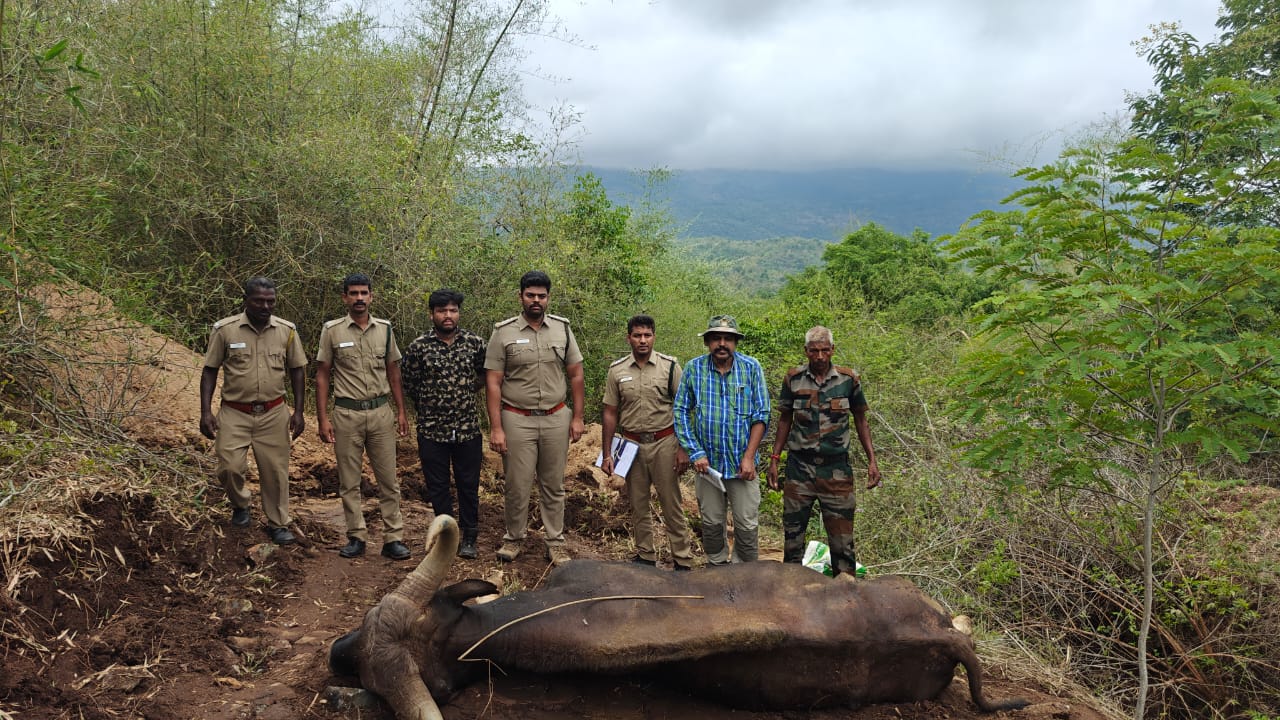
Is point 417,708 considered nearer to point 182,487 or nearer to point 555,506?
point 555,506

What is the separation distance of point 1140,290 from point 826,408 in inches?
71.7

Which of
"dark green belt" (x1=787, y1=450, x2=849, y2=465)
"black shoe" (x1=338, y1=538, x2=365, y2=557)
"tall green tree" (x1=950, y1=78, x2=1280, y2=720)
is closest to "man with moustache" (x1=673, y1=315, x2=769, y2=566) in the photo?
"dark green belt" (x1=787, y1=450, x2=849, y2=465)

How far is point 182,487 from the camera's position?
5.00 meters

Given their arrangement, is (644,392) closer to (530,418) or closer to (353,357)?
(530,418)

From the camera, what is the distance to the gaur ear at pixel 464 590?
337 centimetres

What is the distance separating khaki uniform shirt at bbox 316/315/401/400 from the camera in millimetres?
5285

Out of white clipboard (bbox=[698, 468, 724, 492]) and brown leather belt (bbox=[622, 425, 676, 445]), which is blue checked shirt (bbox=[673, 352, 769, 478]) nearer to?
white clipboard (bbox=[698, 468, 724, 492])

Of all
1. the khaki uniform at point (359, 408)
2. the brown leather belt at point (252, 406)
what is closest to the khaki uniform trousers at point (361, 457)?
the khaki uniform at point (359, 408)

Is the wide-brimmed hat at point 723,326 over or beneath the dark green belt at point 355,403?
over

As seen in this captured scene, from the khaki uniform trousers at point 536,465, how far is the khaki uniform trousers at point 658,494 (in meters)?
0.56

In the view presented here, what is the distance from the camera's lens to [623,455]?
202 inches

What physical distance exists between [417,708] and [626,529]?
139 inches

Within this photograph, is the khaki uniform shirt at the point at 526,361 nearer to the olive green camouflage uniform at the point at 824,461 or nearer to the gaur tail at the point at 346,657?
the olive green camouflage uniform at the point at 824,461

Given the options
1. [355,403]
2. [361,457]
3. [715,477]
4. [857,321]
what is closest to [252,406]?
[355,403]
